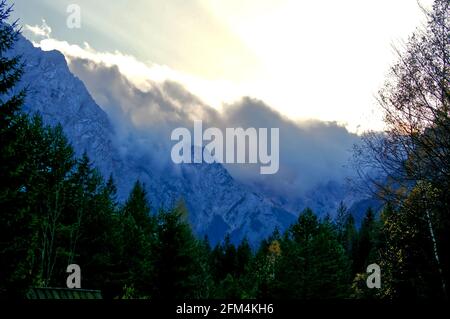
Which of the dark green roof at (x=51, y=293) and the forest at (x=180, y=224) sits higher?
the forest at (x=180, y=224)

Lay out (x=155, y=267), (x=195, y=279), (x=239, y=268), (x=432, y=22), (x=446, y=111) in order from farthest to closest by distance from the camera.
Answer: (x=239, y=268) < (x=195, y=279) < (x=155, y=267) < (x=432, y=22) < (x=446, y=111)

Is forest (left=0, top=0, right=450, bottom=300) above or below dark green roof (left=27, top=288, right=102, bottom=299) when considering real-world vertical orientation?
above

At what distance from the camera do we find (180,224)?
35562mm

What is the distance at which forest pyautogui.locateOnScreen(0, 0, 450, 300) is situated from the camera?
521 inches

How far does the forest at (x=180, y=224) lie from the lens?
43.4 feet

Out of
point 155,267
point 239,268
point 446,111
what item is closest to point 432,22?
point 446,111

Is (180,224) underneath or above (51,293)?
above

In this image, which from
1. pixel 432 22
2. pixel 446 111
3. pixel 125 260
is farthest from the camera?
pixel 125 260

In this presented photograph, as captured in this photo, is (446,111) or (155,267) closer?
(446,111)

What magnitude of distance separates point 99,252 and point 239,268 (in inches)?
2286

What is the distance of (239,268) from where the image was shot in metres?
96.9

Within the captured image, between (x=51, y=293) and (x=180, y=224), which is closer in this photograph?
(x=51, y=293)

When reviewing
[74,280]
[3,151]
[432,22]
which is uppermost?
[432,22]

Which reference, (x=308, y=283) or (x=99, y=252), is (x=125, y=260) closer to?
(x=99, y=252)
